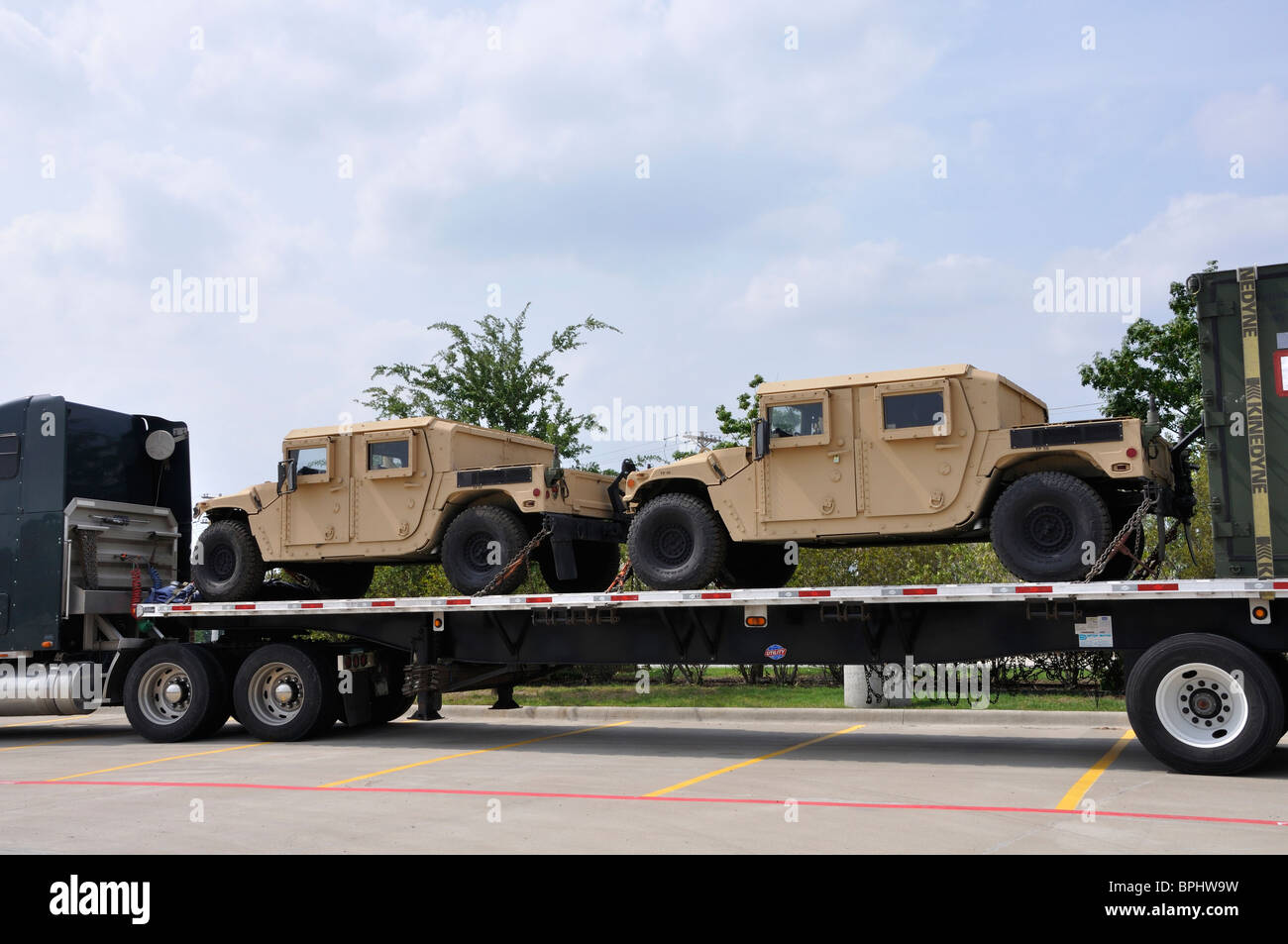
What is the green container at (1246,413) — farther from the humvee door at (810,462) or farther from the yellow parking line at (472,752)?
the yellow parking line at (472,752)

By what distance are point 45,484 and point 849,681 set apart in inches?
417

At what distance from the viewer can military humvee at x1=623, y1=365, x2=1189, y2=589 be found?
10312 mm

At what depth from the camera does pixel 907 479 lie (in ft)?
36.2

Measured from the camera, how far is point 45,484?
14328 mm

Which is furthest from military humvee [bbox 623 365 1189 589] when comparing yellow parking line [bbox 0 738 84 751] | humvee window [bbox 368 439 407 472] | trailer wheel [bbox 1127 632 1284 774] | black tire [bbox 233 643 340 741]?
yellow parking line [bbox 0 738 84 751]

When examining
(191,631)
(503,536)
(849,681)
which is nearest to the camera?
(503,536)

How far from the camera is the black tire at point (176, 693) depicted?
44.7 ft

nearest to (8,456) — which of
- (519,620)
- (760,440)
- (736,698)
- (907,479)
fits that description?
(519,620)

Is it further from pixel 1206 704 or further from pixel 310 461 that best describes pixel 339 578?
pixel 1206 704

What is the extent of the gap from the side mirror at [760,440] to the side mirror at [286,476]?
565 cm

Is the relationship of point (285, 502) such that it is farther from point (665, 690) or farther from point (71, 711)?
point (665, 690)

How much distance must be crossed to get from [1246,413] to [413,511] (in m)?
8.36

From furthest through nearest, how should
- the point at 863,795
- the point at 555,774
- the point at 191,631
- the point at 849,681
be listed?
1. the point at 849,681
2. the point at 191,631
3. the point at 555,774
4. the point at 863,795
